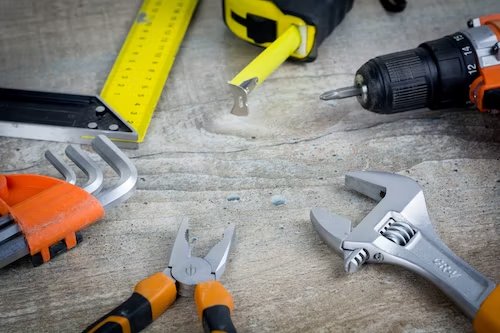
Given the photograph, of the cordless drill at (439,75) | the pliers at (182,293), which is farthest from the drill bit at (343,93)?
the pliers at (182,293)

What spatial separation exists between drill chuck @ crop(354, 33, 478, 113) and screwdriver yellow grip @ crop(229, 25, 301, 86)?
0.14 meters

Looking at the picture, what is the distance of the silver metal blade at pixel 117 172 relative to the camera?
3.13 feet

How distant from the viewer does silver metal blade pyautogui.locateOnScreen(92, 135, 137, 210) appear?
955 millimetres

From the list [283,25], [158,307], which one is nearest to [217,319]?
[158,307]

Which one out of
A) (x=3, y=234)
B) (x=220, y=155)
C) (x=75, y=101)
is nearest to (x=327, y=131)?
(x=220, y=155)

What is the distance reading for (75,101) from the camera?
1126mm

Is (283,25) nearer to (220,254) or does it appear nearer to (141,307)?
(220,254)

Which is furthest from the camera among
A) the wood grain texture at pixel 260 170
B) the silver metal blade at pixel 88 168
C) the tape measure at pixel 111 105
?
the tape measure at pixel 111 105

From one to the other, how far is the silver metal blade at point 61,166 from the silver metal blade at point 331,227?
353mm

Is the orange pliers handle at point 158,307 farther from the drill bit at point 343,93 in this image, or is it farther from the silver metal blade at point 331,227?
the drill bit at point 343,93

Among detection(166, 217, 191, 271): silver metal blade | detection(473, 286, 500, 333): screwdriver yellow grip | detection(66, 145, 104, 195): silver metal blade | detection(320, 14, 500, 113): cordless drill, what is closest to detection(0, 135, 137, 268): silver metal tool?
detection(66, 145, 104, 195): silver metal blade

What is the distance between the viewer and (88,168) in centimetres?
99

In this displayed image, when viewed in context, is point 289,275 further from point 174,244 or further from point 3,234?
point 3,234

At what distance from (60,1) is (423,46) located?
0.76m
